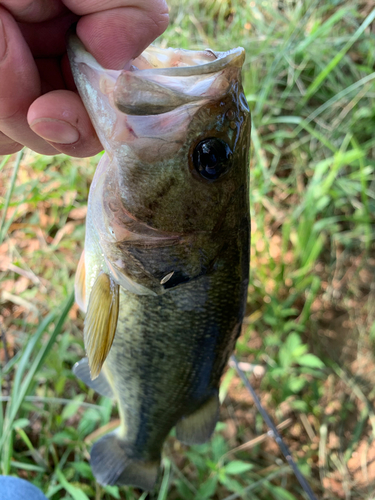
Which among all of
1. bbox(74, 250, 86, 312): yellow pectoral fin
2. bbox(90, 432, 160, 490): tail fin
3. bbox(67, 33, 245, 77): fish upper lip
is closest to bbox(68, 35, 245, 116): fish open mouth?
bbox(67, 33, 245, 77): fish upper lip

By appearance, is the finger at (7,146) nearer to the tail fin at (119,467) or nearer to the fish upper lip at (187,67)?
the fish upper lip at (187,67)

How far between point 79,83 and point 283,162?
2594mm

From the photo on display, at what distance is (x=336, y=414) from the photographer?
2682mm

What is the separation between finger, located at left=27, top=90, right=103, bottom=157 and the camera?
986 mm

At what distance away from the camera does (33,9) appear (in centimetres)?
96

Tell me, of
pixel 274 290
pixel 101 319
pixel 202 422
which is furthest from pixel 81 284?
pixel 274 290

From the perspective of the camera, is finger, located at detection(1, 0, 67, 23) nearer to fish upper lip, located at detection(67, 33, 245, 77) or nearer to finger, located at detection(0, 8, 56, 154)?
finger, located at detection(0, 8, 56, 154)

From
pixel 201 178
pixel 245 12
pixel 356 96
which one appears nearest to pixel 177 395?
pixel 201 178

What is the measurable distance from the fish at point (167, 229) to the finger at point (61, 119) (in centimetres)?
9

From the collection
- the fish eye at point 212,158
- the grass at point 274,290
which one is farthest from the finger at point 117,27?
the grass at point 274,290

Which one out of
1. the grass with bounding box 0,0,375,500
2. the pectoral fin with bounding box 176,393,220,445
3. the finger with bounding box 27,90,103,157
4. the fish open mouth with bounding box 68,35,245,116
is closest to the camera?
the fish open mouth with bounding box 68,35,245,116

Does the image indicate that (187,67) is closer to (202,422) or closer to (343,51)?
(202,422)

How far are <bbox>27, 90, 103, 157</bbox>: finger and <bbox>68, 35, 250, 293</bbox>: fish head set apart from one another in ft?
0.29

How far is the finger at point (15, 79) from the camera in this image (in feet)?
3.01
